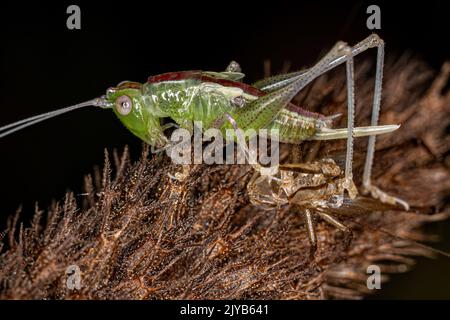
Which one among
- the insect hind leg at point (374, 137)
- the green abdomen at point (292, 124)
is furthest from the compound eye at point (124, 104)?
the insect hind leg at point (374, 137)

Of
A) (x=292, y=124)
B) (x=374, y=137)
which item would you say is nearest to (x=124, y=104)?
(x=292, y=124)

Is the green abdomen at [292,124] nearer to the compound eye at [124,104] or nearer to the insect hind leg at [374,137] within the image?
the insect hind leg at [374,137]

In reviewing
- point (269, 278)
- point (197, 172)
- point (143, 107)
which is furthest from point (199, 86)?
point (269, 278)

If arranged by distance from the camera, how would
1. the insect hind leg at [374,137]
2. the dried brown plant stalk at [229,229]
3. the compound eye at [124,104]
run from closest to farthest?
the dried brown plant stalk at [229,229], the insect hind leg at [374,137], the compound eye at [124,104]

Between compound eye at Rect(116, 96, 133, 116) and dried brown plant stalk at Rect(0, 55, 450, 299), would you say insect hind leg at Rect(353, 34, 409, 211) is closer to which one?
dried brown plant stalk at Rect(0, 55, 450, 299)

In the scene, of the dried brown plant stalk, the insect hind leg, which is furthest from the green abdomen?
the insect hind leg

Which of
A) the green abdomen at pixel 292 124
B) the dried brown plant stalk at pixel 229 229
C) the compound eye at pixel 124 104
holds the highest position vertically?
the compound eye at pixel 124 104
